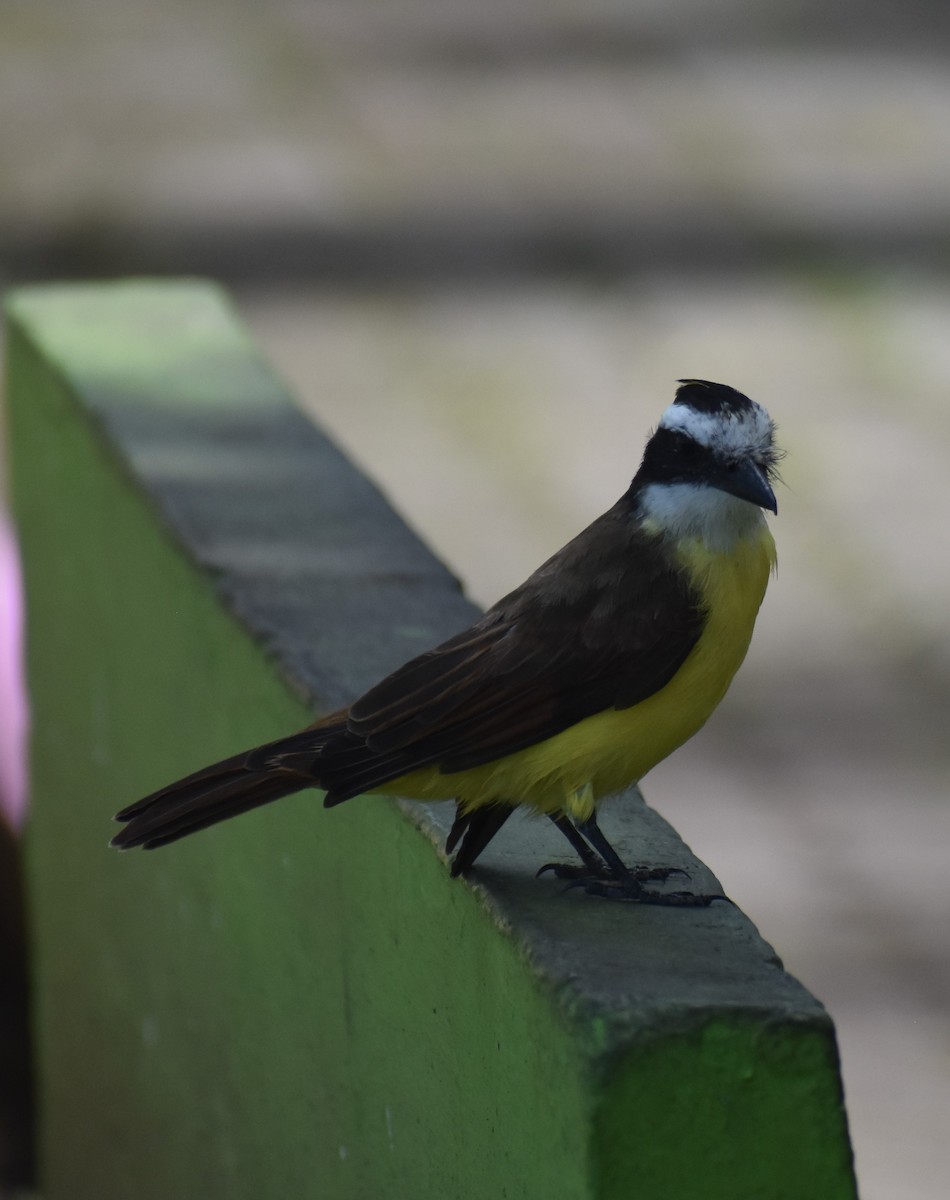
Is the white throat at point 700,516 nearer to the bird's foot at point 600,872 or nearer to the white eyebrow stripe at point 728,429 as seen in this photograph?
the white eyebrow stripe at point 728,429

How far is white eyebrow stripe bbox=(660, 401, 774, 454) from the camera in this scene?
9.72 feet

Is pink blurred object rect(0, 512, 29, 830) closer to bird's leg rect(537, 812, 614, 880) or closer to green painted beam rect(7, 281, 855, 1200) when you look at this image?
green painted beam rect(7, 281, 855, 1200)

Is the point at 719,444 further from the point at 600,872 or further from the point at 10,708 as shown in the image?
the point at 10,708

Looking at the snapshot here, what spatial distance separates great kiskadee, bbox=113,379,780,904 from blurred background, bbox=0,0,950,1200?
2.84m

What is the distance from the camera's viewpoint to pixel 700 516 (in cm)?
304

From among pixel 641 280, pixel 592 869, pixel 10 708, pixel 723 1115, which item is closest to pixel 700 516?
pixel 592 869

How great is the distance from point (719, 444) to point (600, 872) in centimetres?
61

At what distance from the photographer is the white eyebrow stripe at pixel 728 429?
117 inches

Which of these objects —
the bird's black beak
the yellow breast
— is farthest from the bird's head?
the yellow breast

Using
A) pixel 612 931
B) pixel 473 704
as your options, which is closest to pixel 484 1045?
pixel 612 931

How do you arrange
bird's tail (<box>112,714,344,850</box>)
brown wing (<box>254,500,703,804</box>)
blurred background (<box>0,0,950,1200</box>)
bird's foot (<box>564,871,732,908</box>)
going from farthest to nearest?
blurred background (<box>0,0,950,1200</box>)
bird's tail (<box>112,714,344,850</box>)
brown wing (<box>254,500,703,804</box>)
bird's foot (<box>564,871,732,908</box>)

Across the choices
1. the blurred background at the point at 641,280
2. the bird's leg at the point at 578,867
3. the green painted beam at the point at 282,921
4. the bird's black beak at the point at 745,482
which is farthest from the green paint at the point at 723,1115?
the blurred background at the point at 641,280

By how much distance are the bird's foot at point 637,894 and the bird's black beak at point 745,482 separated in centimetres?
53

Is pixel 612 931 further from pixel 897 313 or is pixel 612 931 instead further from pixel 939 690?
pixel 897 313
